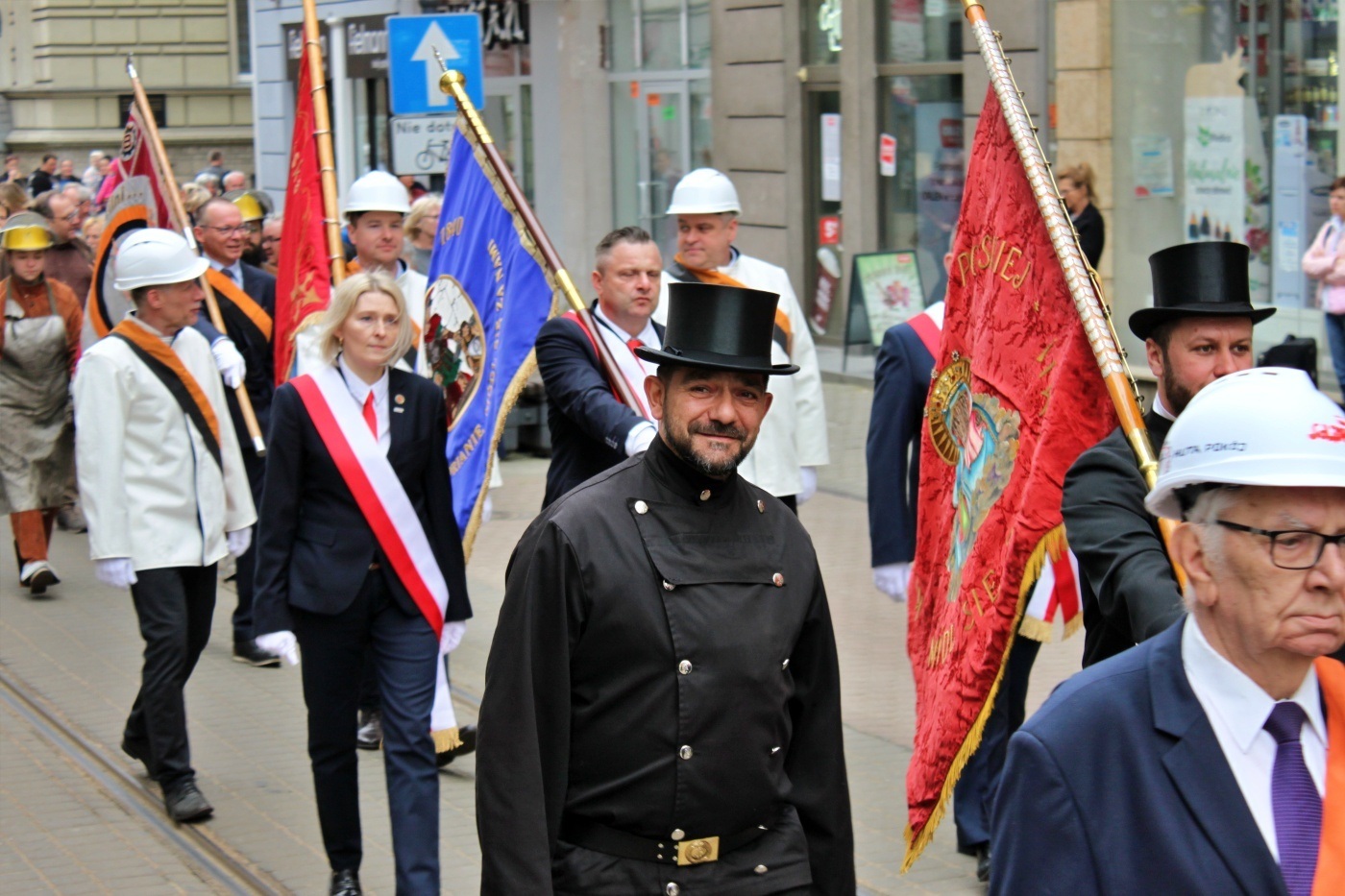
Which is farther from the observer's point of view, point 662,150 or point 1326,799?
point 662,150

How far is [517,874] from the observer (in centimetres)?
329

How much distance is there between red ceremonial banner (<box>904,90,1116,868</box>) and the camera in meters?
4.35

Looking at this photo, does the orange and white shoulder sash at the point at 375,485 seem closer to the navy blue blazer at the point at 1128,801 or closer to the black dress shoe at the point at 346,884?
the black dress shoe at the point at 346,884

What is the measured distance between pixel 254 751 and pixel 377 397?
2283mm

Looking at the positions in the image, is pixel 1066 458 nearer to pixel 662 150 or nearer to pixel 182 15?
pixel 662 150

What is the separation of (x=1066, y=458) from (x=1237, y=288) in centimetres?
57

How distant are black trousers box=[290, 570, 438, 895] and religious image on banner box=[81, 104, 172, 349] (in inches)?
141

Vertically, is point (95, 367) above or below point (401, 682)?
above

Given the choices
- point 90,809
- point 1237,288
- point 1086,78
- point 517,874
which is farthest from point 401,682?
point 1086,78

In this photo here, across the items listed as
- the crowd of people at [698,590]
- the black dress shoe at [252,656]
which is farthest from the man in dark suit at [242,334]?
the crowd of people at [698,590]

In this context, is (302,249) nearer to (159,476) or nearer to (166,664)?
(159,476)

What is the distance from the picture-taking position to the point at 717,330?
361cm

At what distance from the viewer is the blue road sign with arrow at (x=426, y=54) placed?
1126 cm

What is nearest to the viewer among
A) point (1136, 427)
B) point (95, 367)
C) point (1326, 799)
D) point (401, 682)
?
point (1326, 799)
